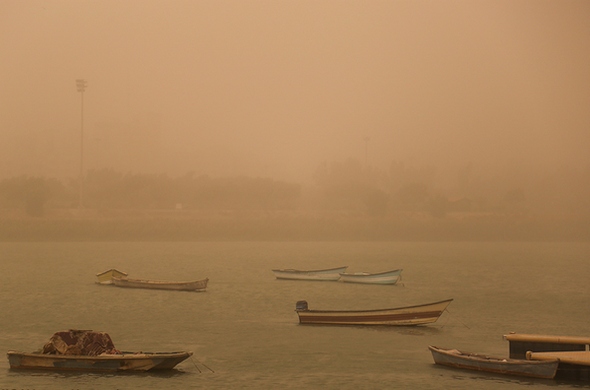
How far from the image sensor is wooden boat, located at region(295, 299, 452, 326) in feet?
208

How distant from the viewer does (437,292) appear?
374 feet

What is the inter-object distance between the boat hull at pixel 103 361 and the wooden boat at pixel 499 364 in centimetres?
1593

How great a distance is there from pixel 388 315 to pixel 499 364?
18.6 m

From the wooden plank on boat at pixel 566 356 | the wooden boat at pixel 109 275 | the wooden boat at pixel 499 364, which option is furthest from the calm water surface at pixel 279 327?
the wooden boat at pixel 109 275

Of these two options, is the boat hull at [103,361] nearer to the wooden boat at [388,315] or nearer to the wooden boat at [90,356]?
the wooden boat at [90,356]

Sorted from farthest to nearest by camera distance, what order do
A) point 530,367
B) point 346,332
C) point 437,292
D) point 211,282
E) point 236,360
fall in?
point 211,282 < point 437,292 < point 346,332 < point 236,360 < point 530,367

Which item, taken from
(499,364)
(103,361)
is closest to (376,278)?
(499,364)

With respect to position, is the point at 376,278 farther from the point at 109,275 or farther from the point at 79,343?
the point at 79,343

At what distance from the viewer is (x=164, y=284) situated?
337 feet

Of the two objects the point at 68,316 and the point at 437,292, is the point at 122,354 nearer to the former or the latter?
the point at 68,316

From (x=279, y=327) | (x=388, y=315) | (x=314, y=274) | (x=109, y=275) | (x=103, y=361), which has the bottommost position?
(x=279, y=327)

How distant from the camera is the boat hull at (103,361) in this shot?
4500 cm

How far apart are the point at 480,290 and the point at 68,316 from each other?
64.5 meters

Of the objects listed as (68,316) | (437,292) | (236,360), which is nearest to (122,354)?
(236,360)
